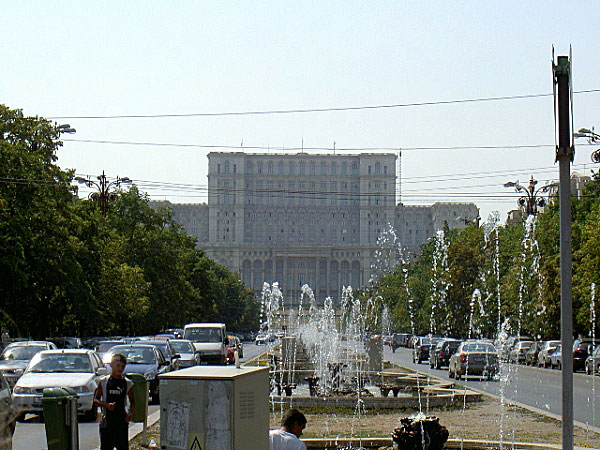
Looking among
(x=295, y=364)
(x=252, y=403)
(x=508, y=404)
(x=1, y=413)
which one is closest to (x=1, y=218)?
(x=295, y=364)

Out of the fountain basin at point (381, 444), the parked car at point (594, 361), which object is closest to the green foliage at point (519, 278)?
the parked car at point (594, 361)

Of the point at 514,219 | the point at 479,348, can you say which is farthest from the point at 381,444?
the point at 514,219

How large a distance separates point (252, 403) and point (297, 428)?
583 millimetres

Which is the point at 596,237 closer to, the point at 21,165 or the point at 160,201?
the point at 21,165

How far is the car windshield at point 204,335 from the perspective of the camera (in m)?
41.5

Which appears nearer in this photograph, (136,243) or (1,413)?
(1,413)

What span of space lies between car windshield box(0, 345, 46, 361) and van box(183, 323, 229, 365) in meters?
11.5

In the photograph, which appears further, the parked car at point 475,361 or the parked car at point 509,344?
the parked car at point 509,344

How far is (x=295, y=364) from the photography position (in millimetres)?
39125

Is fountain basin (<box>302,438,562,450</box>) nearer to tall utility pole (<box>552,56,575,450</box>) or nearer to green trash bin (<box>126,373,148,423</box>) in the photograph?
green trash bin (<box>126,373,148,423</box>)

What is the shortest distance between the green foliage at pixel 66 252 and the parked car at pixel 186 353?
6.55m

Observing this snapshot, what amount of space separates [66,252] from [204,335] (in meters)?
6.64

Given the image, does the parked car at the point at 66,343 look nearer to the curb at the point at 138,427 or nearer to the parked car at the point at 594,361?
the curb at the point at 138,427

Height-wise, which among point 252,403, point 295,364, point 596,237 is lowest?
point 295,364
